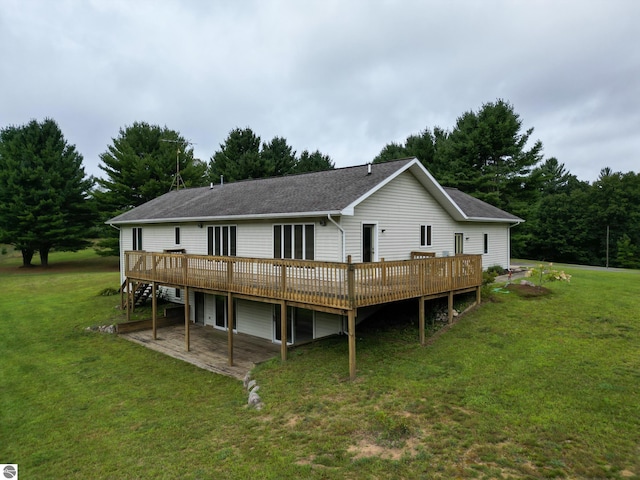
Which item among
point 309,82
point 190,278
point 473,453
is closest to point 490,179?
point 309,82

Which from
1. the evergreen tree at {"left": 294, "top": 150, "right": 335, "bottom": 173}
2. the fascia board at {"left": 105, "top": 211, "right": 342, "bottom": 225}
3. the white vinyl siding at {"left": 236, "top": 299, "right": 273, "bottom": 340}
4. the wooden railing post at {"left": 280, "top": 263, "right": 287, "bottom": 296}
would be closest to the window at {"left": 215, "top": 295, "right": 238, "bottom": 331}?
the white vinyl siding at {"left": 236, "top": 299, "right": 273, "bottom": 340}

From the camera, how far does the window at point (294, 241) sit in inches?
493

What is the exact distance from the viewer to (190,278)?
1351cm

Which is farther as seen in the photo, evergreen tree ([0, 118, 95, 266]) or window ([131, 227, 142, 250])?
evergreen tree ([0, 118, 95, 266])

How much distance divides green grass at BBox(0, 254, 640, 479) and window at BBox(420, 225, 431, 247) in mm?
3502

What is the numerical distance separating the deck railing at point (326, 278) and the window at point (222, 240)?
2.11 meters

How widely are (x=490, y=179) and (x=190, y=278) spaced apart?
28656mm

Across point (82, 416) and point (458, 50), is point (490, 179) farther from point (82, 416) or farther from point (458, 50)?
Answer: point (82, 416)

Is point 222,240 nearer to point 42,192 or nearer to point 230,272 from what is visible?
point 230,272

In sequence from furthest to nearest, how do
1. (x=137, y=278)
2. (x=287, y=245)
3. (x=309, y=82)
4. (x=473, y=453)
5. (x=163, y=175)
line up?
1. (x=163, y=175)
2. (x=309, y=82)
3. (x=137, y=278)
4. (x=287, y=245)
5. (x=473, y=453)

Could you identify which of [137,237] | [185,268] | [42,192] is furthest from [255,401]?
[42,192]

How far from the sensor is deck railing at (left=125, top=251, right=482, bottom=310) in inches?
364

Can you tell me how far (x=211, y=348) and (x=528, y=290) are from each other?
1242cm

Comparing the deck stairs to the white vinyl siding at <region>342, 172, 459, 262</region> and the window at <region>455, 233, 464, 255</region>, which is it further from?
the window at <region>455, 233, 464, 255</region>
